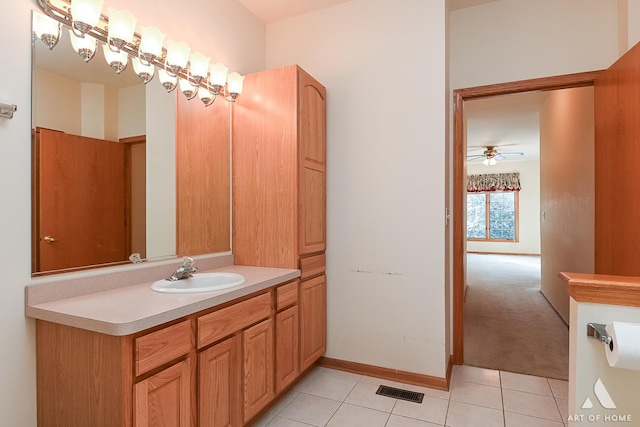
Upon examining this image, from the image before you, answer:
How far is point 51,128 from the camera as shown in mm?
1490

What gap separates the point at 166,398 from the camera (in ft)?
4.37

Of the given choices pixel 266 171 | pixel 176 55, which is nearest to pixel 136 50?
pixel 176 55

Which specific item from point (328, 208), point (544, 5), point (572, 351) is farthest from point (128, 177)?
point (544, 5)

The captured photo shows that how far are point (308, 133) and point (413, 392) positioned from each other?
1.92 metres

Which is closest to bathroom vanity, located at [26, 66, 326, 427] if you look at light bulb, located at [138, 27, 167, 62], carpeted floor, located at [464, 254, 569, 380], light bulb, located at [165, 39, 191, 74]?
light bulb, located at [165, 39, 191, 74]

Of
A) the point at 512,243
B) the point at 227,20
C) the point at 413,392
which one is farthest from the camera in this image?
the point at 512,243

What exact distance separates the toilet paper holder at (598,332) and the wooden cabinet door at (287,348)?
150cm

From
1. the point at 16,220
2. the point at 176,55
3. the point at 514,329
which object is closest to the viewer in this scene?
the point at 16,220

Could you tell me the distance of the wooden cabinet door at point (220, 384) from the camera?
59.2 inches

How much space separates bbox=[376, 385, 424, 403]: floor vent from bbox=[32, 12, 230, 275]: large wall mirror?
168 cm

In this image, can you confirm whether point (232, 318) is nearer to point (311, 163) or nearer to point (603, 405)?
point (311, 163)

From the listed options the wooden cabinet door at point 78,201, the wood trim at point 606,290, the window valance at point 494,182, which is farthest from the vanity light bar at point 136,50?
the window valance at point 494,182

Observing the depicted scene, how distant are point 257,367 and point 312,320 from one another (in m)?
0.69

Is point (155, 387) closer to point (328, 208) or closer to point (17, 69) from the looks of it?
point (17, 69)
